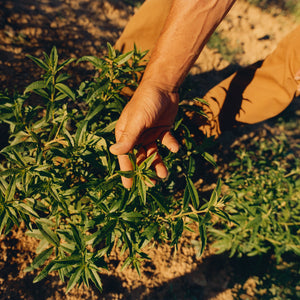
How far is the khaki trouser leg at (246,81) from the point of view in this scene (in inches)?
86.4

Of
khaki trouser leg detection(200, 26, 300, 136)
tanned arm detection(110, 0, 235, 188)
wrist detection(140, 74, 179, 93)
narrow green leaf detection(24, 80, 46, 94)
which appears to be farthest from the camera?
khaki trouser leg detection(200, 26, 300, 136)

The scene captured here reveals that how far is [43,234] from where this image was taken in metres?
1.36

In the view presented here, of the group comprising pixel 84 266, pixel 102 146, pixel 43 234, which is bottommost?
pixel 43 234

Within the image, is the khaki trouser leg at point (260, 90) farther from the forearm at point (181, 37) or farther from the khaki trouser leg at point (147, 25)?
the khaki trouser leg at point (147, 25)

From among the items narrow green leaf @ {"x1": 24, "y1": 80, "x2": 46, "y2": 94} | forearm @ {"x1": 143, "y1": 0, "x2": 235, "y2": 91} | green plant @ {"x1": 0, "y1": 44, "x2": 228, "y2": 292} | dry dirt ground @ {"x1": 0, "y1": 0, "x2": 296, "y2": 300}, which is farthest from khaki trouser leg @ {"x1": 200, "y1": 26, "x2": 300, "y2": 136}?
narrow green leaf @ {"x1": 24, "y1": 80, "x2": 46, "y2": 94}

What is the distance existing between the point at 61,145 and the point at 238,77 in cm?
210

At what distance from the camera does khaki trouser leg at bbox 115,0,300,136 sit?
2193 mm

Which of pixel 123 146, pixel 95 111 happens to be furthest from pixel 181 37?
pixel 123 146

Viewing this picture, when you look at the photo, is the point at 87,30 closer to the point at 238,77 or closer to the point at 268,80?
the point at 238,77

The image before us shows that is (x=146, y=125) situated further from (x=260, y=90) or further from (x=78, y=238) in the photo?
(x=260, y=90)

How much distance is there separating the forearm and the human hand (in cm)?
14

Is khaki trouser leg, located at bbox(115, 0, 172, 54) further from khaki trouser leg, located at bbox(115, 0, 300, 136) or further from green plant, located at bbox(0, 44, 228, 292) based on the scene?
green plant, located at bbox(0, 44, 228, 292)

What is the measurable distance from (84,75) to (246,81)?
84.7 inches

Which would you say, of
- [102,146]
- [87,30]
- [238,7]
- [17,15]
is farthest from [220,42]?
[102,146]
